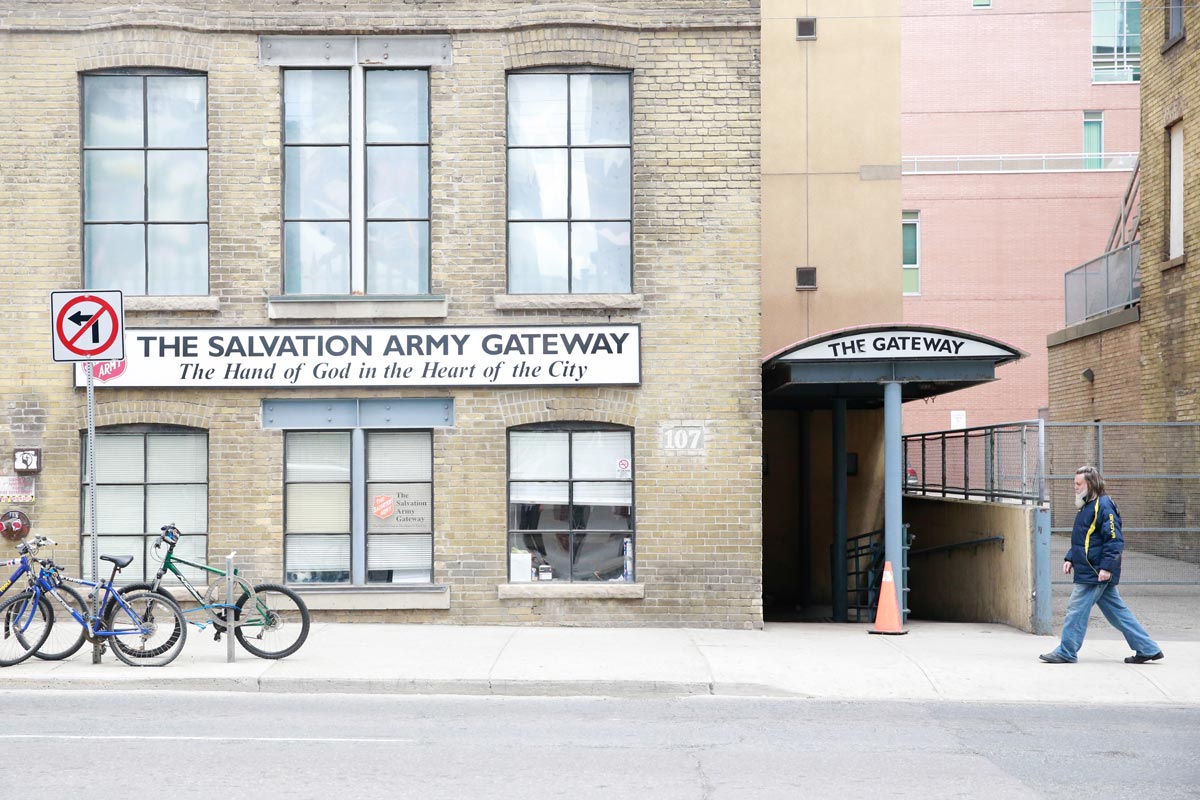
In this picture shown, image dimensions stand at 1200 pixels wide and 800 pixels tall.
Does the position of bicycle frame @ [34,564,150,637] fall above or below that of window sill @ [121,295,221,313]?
below

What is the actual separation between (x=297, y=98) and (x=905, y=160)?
27.7 metres

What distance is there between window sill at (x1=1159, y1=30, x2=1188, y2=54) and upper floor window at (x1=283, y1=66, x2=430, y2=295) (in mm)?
12652

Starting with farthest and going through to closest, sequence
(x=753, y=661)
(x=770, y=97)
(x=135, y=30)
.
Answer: (x=770, y=97) < (x=135, y=30) < (x=753, y=661)

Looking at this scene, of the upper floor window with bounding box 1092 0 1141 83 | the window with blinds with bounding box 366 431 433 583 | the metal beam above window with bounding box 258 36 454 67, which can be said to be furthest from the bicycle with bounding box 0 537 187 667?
the upper floor window with bounding box 1092 0 1141 83

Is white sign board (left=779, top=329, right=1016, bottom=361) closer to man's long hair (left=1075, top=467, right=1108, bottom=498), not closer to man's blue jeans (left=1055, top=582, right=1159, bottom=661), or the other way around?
man's long hair (left=1075, top=467, right=1108, bottom=498)

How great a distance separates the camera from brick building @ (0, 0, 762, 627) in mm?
13562

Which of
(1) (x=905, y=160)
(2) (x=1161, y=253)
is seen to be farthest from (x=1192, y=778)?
(1) (x=905, y=160)

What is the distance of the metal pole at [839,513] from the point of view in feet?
57.5

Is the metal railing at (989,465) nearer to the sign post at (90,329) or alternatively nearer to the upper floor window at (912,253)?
the sign post at (90,329)

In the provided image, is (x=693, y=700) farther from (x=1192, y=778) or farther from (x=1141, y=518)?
(x=1141, y=518)

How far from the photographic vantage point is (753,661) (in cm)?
1151

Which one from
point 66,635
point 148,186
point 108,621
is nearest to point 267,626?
point 108,621

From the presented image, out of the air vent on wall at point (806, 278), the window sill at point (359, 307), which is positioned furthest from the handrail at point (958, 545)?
the window sill at point (359, 307)

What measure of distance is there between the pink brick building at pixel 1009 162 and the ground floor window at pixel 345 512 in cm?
2578
